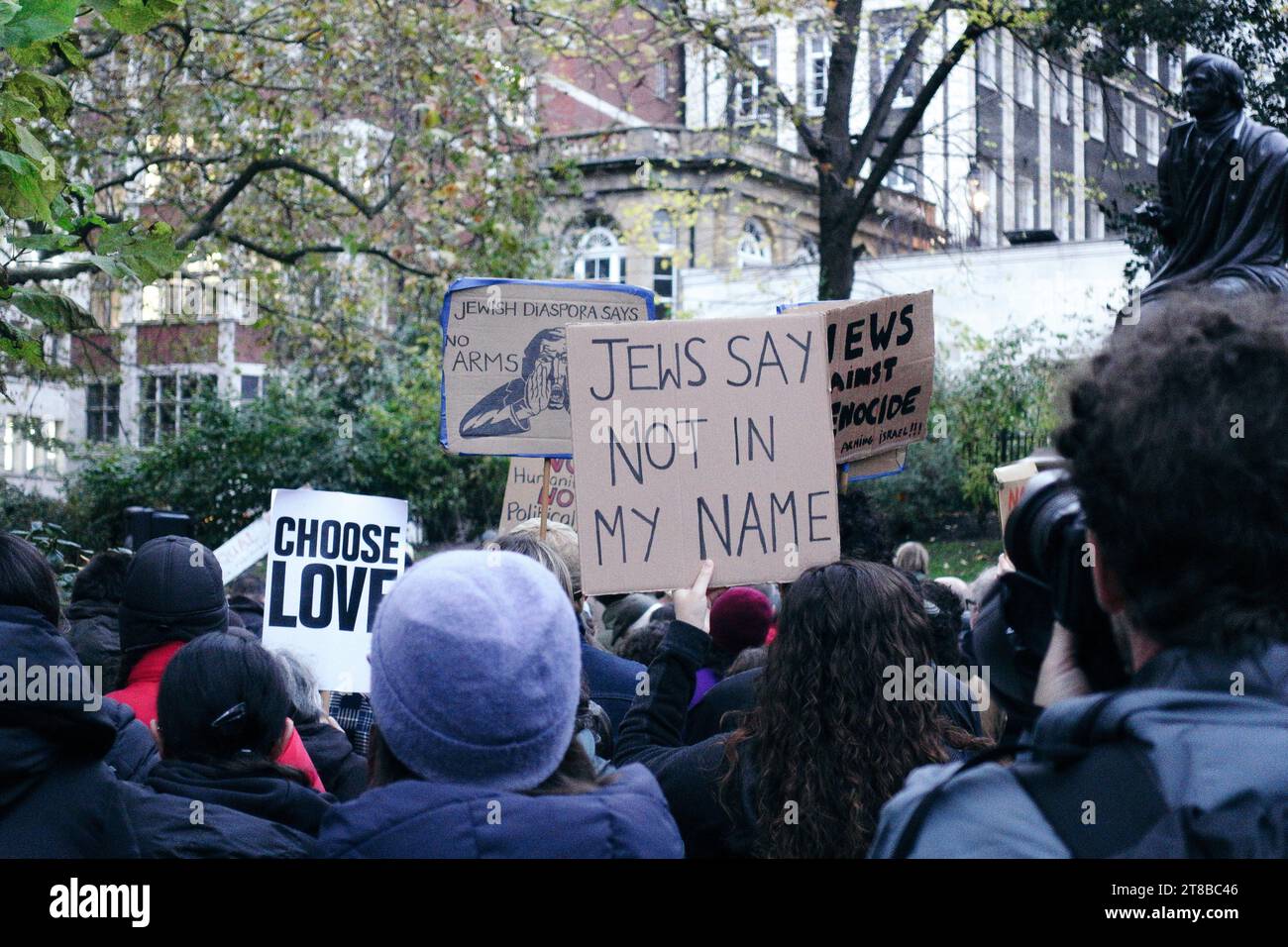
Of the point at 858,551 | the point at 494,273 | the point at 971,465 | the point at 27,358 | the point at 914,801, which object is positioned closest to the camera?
the point at 914,801

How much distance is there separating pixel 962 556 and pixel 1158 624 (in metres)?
19.1

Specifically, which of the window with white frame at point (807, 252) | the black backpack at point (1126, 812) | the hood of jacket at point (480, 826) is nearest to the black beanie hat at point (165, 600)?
the hood of jacket at point (480, 826)

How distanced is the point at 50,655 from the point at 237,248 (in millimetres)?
14363

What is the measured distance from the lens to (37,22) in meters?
3.56

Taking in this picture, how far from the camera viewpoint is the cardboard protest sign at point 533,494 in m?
7.59

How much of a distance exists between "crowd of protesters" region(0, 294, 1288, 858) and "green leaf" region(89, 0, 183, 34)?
5.58 feet

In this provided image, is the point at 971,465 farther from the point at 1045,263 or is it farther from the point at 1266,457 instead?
the point at 1266,457

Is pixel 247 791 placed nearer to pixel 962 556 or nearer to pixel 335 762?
pixel 335 762

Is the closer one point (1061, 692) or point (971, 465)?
point (1061, 692)

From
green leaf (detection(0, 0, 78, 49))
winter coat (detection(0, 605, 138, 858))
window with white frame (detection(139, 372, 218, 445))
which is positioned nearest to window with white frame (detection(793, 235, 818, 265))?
window with white frame (detection(139, 372, 218, 445))

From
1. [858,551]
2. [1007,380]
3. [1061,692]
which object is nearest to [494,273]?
[858,551]

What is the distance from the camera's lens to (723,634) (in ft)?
16.1

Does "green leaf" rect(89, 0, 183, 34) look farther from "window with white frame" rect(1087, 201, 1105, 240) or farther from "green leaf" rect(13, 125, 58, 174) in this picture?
"window with white frame" rect(1087, 201, 1105, 240)

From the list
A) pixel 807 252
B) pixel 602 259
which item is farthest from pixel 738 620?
pixel 602 259
